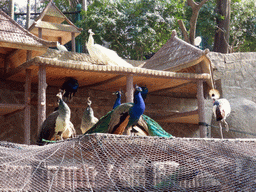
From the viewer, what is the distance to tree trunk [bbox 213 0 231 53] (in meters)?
15.5

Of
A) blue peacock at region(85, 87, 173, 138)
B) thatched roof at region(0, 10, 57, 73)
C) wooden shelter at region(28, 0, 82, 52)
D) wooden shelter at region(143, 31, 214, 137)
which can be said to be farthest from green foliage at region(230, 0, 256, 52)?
blue peacock at region(85, 87, 173, 138)

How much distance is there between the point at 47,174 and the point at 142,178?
3.18 feet

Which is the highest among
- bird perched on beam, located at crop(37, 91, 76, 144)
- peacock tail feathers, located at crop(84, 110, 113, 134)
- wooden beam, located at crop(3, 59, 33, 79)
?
wooden beam, located at crop(3, 59, 33, 79)

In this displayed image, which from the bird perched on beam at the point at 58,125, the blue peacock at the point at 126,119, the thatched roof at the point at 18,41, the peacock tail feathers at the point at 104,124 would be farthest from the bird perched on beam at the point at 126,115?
the thatched roof at the point at 18,41

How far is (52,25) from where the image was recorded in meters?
12.5

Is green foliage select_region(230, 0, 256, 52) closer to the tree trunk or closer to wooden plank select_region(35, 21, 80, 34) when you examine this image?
the tree trunk

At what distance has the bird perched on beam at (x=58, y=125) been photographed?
7642mm

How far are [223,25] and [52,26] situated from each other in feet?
22.4

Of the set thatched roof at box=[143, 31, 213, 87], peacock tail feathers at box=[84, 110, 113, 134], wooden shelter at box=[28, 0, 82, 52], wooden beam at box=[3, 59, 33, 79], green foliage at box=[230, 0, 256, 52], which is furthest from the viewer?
green foliage at box=[230, 0, 256, 52]

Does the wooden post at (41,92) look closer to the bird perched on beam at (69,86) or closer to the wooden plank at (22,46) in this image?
the wooden plank at (22,46)

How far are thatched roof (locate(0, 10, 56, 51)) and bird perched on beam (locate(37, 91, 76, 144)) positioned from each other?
174cm

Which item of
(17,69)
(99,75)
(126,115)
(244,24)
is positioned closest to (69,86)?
(99,75)

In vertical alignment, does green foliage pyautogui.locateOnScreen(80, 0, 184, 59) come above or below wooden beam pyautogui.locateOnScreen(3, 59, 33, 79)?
above

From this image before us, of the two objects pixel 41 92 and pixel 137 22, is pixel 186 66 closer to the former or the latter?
pixel 41 92
